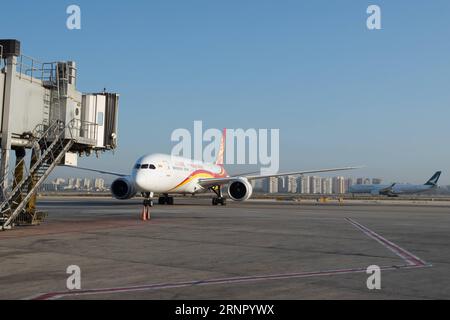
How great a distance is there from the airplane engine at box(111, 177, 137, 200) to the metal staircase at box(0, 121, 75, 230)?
1355 centimetres

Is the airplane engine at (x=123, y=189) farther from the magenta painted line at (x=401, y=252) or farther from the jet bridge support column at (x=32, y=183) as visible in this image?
the magenta painted line at (x=401, y=252)

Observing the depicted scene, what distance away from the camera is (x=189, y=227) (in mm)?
17125

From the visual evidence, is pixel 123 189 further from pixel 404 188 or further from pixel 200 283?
pixel 404 188

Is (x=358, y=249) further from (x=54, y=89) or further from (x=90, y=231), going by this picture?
(x=54, y=89)

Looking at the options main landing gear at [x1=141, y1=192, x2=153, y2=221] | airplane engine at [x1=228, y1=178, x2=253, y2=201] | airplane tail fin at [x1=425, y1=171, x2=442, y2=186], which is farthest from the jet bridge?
airplane tail fin at [x1=425, y1=171, x2=442, y2=186]

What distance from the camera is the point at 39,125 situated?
16.4 m

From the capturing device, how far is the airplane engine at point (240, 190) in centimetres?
3281

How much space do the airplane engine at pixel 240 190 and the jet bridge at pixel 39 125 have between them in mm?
14966

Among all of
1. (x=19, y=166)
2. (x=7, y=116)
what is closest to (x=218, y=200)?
(x=19, y=166)

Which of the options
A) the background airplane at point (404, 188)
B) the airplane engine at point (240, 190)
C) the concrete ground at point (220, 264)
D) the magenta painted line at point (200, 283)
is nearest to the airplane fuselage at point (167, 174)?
the airplane engine at point (240, 190)

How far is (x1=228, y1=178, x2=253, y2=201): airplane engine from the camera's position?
3281cm

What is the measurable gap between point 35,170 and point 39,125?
1747 millimetres

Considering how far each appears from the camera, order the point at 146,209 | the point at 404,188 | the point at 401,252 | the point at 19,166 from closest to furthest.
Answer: the point at 401,252
the point at 19,166
the point at 146,209
the point at 404,188
